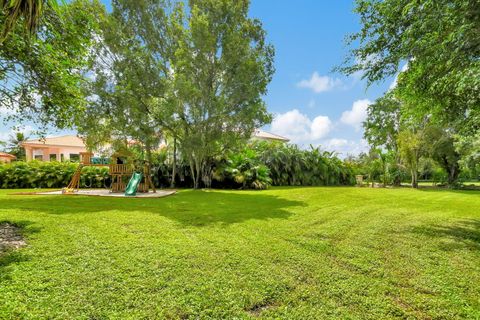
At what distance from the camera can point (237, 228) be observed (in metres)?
5.61

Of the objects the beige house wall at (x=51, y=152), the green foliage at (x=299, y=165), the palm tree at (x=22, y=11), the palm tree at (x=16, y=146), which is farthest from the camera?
the palm tree at (x=16, y=146)

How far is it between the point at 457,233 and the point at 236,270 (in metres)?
5.18

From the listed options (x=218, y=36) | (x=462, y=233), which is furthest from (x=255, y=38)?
(x=462, y=233)

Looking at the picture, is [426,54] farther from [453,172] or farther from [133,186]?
[453,172]

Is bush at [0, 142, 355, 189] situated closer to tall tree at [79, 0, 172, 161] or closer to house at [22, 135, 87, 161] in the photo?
tall tree at [79, 0, 172, 161]

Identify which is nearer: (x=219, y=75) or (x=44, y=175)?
(x=219, y=75)

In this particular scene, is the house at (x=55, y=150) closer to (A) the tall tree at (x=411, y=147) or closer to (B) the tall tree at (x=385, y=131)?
(B) the tall tree at (x=385, y=131)

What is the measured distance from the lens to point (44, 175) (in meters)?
15.4

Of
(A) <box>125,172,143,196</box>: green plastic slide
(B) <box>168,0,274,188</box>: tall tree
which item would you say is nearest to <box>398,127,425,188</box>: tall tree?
(B) <box>168,0,274,188</box>: tall tree


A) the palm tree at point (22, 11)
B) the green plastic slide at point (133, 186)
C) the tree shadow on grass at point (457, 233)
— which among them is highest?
the palm tree at point (22, 11)

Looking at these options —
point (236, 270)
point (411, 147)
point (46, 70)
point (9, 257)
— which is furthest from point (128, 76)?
point (411, 147)

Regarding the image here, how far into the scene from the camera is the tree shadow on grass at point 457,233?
4.85m

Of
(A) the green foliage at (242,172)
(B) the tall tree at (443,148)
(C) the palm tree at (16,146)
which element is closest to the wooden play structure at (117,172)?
(A) the green foliage at (242,172)

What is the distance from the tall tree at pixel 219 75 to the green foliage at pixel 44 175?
659cm
